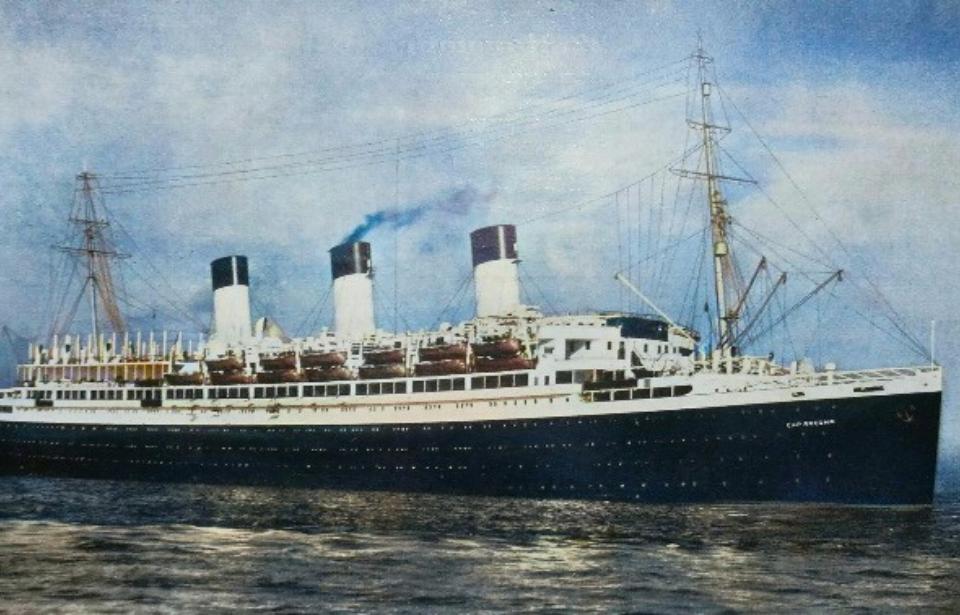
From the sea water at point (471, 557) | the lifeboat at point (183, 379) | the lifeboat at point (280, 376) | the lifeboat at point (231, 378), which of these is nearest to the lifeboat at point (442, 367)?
the sea water at point (471, 557)

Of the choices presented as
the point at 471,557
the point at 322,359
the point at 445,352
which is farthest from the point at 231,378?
the point at 471,557

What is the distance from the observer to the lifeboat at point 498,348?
3401cm

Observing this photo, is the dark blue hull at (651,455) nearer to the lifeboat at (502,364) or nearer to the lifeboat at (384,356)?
the lifeboat at (502,364)

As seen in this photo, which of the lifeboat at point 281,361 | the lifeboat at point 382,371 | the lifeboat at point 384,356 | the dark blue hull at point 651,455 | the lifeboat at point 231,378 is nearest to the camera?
the dark blue hull at point 651,455

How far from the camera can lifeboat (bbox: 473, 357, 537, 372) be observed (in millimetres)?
34031

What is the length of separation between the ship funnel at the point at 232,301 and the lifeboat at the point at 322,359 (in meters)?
6.04

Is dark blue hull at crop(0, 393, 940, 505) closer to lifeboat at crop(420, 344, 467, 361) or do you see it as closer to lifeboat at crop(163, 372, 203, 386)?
lifeboat at crop(420, 344, 467, 361)

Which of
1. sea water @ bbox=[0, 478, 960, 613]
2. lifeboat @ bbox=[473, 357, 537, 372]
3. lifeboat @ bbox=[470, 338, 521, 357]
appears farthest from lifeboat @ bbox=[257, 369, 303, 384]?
lifeboat @ bbox=[470, 338, 521, 357]

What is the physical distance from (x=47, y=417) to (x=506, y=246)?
73.8ft

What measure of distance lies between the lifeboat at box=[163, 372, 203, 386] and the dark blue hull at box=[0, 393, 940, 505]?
4.55m

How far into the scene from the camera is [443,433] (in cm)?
3453

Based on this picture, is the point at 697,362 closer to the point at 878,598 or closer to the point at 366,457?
the point at 366,457

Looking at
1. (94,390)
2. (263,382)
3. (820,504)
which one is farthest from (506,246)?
(94,390)

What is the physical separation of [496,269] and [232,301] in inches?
534
